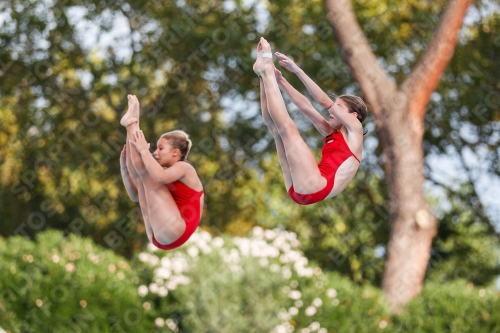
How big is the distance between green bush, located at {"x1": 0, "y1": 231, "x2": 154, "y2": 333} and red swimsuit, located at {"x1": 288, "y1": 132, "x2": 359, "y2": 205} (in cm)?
626

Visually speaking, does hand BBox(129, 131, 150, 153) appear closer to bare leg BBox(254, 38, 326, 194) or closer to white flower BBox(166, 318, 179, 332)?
bare leg BBox(254, 38, 326, 194)

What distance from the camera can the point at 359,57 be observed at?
10922mm

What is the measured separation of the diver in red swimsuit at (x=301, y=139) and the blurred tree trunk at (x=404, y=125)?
6542 millimetres

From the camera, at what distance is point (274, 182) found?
1706 centimetres

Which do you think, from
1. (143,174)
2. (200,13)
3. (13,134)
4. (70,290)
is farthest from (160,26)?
(143,174)

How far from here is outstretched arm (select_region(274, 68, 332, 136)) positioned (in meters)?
4.06

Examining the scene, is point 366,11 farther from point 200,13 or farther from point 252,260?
point 252,260

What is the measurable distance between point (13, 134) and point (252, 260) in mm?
8273

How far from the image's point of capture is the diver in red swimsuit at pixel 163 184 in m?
4.21

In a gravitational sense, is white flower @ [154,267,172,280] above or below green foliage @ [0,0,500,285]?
above

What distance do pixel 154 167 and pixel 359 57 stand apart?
23.6 ft

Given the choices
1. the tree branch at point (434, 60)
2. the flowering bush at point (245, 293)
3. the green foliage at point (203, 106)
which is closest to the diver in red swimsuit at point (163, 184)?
the flowering bush at point (245, 293)

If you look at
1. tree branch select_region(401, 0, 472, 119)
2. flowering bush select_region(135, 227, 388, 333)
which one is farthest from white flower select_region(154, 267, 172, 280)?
tree branch select_region(401, 0, 472, 119)

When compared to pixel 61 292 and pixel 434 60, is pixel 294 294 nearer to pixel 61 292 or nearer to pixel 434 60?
pixel 61 292
